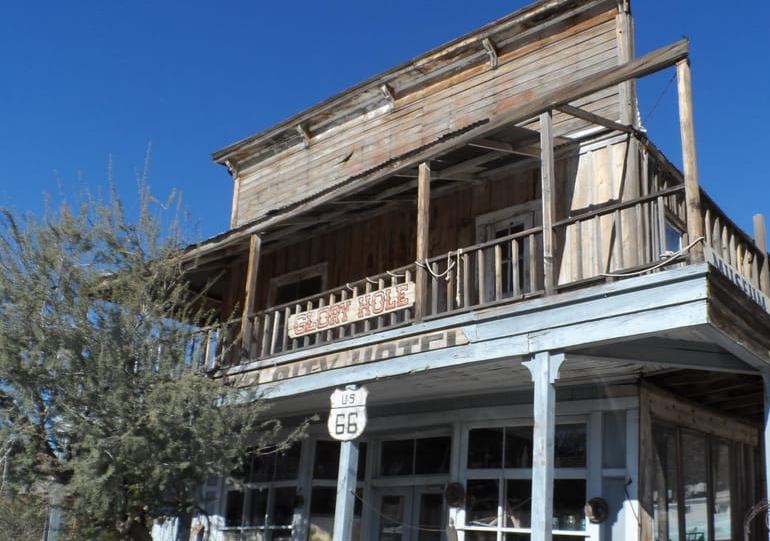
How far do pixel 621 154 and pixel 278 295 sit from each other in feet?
23.7

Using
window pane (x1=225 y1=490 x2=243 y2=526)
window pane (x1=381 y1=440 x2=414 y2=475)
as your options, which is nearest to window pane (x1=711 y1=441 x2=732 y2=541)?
window pane (x1=381 y1=440 x2=414 y2=475)

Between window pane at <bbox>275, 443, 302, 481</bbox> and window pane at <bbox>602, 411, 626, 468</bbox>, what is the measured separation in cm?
569

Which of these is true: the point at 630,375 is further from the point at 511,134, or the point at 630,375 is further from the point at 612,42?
the point at 612,42

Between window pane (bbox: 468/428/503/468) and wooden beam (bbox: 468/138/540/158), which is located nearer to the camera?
wooden beam (bbox: 468/138/540/158)

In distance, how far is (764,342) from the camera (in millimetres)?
8336

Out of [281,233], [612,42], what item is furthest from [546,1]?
[281,233]

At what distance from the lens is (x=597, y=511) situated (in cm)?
981

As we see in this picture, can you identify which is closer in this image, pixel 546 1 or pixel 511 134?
pixel 511 134

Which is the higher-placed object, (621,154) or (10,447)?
(621,154)

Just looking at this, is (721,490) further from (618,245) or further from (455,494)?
(618,245)

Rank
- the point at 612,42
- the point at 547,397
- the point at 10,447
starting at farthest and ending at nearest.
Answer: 1. the point at 612,42
2. the point at 10,447
3. the point at 547,397

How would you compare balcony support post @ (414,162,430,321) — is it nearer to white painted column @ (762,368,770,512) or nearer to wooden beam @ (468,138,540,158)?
wooden beam @ (468,138,540,158)

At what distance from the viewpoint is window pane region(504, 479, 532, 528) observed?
10.9 meters

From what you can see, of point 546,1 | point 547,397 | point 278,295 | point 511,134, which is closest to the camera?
point 547,397
